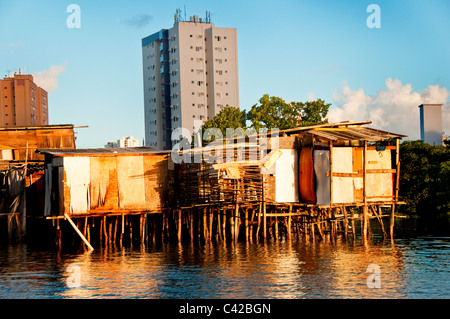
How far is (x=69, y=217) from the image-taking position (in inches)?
1300

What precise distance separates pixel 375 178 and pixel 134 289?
53.7ft

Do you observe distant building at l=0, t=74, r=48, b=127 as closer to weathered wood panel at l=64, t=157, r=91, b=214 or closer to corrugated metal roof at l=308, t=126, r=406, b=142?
weathered wood panel at l=64, t=157, r=91, b=214

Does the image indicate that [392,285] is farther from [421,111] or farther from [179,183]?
[421,111]

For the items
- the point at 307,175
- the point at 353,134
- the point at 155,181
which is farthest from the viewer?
the point at 155,181

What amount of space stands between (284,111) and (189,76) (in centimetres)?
3139

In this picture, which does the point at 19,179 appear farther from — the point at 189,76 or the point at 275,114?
the point at 189,76

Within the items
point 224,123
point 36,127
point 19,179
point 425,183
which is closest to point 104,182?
point 19,179

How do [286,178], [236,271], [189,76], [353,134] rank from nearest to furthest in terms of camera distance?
[236,271]
[353,134]
[286,178]
[189,76]

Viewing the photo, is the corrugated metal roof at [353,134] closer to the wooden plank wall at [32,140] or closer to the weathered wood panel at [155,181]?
the weathered wood panel at [155,181]

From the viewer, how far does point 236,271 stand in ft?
80.8

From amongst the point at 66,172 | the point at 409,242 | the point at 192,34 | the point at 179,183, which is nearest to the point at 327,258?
the point at 409,242

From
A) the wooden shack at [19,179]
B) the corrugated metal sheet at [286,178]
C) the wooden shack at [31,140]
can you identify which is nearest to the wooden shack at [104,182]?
the wooden shack at [19,179]

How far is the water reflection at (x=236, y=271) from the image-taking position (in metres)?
20.9
